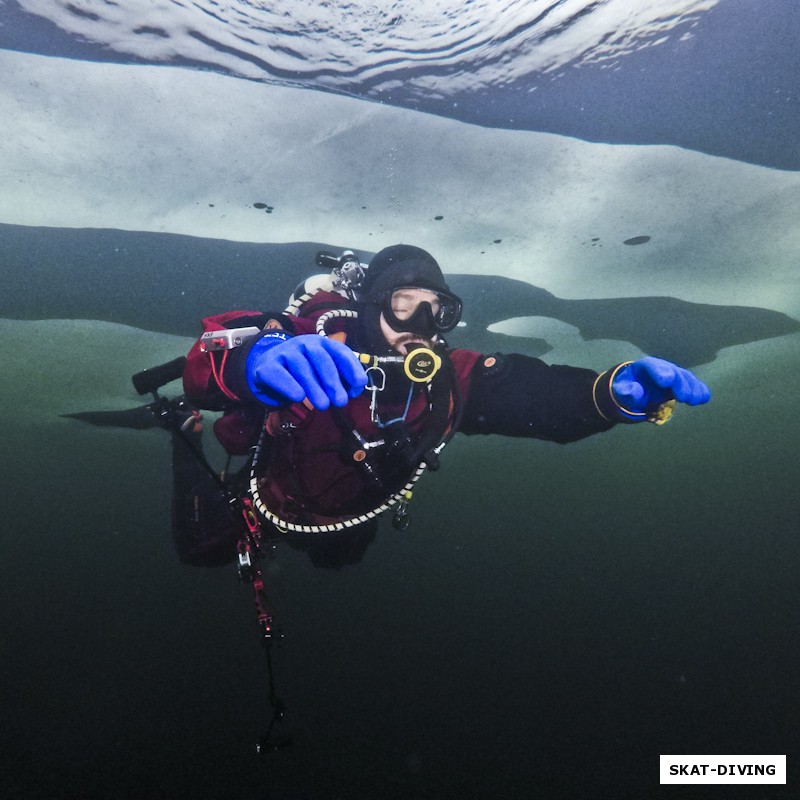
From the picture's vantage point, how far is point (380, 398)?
11.2 feet

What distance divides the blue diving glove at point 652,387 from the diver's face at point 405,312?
1.40 m

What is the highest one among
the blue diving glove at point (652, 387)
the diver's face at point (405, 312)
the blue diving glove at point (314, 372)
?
the diver's face at point (405, 312)

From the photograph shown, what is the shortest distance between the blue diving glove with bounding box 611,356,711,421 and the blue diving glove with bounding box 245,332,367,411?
5.61 ft

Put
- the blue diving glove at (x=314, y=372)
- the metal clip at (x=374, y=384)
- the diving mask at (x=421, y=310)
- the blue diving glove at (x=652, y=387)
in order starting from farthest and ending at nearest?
the diving mask at (x=421, y=310)
the metal clip at (x=374, y=384)
the blue diving glove at (x=652, y=387)
the blue diving glove at (x=314, y=372)

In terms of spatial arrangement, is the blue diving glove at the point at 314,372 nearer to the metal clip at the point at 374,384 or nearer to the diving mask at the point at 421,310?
the metal clip at the point at 374,384

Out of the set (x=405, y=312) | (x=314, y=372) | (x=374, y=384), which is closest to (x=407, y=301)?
(x=405, y=312)

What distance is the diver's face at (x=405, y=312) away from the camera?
11.4ft

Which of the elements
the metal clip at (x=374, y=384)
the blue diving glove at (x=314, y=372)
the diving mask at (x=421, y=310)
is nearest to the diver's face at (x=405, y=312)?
the diving mask at (x=421, y=310)

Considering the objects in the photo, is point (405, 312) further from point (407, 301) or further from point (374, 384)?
point (374, 384)

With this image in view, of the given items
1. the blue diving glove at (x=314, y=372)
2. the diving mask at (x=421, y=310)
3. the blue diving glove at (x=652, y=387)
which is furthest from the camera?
the diving mask at (x=421, y=310)

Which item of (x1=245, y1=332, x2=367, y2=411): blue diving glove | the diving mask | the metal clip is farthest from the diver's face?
(x1=245, y1=332, x2=367, y2=411): blue diving glove

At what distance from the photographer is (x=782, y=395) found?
14469 millimetres

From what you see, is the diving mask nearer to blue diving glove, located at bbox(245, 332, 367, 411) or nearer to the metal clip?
the metal clip

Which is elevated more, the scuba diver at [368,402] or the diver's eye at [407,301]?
the diver's eye at [407,301]
